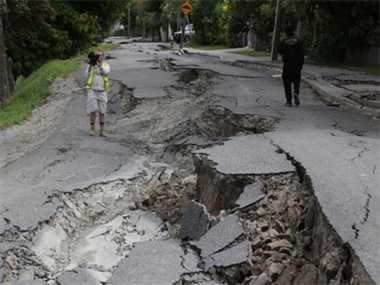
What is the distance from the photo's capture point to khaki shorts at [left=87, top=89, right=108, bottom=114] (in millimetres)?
11867

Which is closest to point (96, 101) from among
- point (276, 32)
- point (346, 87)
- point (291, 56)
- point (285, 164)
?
point (291, 56)

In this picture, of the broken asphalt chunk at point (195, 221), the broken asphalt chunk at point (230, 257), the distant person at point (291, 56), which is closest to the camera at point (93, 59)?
the distant person at point (291, 56)

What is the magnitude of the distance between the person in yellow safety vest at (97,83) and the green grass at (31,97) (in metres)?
2.88

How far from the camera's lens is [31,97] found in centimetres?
1844

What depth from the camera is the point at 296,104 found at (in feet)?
44.4

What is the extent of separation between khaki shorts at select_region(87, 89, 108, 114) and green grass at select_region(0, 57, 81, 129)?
2831mm

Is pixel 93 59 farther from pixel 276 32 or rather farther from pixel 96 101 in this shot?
pixel 276 32

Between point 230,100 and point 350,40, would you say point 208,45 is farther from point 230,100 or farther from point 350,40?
point 230,100

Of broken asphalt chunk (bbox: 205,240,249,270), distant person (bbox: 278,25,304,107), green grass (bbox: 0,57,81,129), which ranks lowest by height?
green grass (bbox: 0,57,81,129)

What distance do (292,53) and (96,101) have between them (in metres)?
4.27

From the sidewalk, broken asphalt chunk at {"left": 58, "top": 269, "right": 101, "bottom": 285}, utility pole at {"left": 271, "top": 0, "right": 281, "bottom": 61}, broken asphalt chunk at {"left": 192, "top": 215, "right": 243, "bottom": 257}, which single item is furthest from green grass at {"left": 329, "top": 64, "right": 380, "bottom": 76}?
broken asphalt chunk at {"left": 58, "top": 269, "right": 101, "bottom": 285}

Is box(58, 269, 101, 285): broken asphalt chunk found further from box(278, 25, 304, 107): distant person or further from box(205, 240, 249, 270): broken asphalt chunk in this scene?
box(278, 25, 304, 107): distant person

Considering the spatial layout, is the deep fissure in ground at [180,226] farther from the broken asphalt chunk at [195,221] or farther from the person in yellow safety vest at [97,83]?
the person in yellow safety vest at [97,83]

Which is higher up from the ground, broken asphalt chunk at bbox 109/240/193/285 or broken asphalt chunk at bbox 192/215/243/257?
broken asphalt chunk at bbox 192/215/243/257
